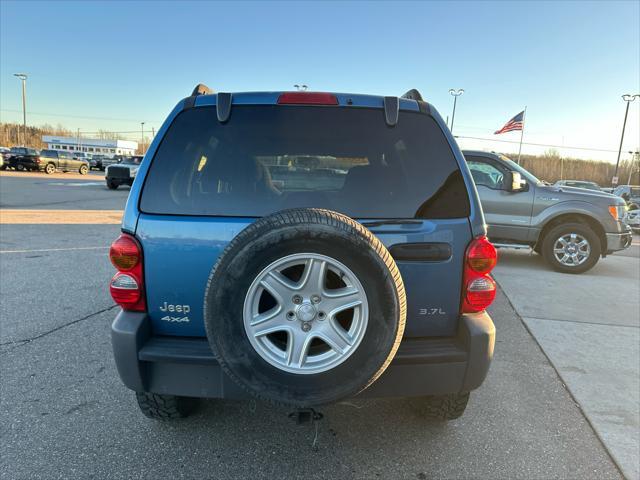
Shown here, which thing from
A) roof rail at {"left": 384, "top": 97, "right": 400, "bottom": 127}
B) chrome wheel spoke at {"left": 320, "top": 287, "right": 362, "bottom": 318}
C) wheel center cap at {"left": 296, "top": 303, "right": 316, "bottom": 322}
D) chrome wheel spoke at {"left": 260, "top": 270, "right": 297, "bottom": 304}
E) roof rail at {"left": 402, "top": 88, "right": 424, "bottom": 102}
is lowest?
wheel center cap at {"left": 296, "top": 303, "right": 316, "bottom": 322}

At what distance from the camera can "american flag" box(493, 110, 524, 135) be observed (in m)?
21.8

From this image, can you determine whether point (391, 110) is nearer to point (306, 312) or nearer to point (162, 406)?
point (306, 312)

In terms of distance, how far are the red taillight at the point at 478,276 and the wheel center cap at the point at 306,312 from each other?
0.85 meters

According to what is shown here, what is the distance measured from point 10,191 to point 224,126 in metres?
19.2

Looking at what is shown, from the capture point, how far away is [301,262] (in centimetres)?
179

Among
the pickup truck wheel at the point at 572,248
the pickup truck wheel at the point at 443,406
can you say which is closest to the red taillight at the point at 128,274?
the pickup truck wheel at the point at 443,406

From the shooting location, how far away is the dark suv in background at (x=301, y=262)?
5.85ft

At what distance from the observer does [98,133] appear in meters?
125

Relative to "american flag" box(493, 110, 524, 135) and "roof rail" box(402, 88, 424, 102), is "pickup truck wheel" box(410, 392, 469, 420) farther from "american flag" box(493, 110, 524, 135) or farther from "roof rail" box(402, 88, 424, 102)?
"american flag" box(493, 110, 524, 135)

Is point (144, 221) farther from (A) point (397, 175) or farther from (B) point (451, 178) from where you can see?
(B) point (451, 178)

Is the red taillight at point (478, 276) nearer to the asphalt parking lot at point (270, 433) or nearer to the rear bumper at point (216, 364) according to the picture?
the rear bumper at point (216, 364)

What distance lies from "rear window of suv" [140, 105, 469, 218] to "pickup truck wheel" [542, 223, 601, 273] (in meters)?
5.78

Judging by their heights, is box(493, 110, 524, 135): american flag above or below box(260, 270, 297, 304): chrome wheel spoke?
above

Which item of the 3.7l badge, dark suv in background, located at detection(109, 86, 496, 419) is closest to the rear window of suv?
dark suv in background, located at detection(109, 86, 496, 419)
